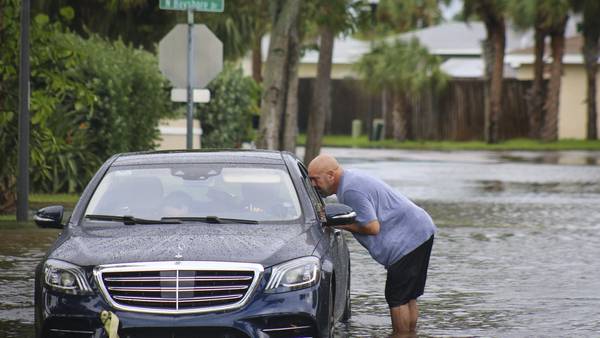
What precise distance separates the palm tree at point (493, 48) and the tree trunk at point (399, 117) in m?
3.13

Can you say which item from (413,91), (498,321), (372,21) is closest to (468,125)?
(413,91)

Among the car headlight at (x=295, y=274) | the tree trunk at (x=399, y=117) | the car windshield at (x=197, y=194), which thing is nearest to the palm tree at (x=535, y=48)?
the tree trunk at (x=399, y=117)

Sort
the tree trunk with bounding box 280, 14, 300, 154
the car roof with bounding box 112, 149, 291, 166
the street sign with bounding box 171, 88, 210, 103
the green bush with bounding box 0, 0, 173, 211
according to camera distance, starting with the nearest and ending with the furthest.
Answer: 1. the car roof with bounding box 112, 149, 291, 166
2. the street sign with bounding box 171, 88, 210, 103
3. the green bush with bounding box 0, 0, 173, 211
4. the tree trunk with bounding box 280, 14, 300, 154

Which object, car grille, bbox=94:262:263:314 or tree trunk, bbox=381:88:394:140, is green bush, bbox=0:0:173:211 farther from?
tree trunk, bbox=381:88:394:140

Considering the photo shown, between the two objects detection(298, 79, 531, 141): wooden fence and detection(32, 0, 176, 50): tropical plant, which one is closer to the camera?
detection(32, 0, 176, 50): tropical plant

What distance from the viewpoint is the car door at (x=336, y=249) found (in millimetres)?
10297

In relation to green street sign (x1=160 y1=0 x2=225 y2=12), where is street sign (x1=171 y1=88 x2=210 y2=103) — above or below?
below

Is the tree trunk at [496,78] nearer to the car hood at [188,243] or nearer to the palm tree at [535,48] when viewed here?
the palm tree at [535,48]

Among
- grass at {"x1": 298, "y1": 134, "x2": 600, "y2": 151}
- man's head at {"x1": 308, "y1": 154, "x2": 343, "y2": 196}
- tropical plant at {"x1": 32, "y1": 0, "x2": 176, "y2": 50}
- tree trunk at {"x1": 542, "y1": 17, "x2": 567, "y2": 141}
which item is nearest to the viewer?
man's head at {"x1": 308, "y1": 154, "x2": 343, "y2": 196}

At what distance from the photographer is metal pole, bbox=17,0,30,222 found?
18828mm

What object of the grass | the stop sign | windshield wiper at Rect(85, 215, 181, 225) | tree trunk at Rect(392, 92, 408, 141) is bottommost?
the grass

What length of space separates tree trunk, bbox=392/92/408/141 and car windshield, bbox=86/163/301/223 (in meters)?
47.2

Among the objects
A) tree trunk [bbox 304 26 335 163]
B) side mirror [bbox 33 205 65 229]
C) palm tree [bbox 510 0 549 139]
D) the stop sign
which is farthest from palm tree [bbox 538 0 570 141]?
side mirror [bbox 33 205 65 229]

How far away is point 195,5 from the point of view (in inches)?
760
